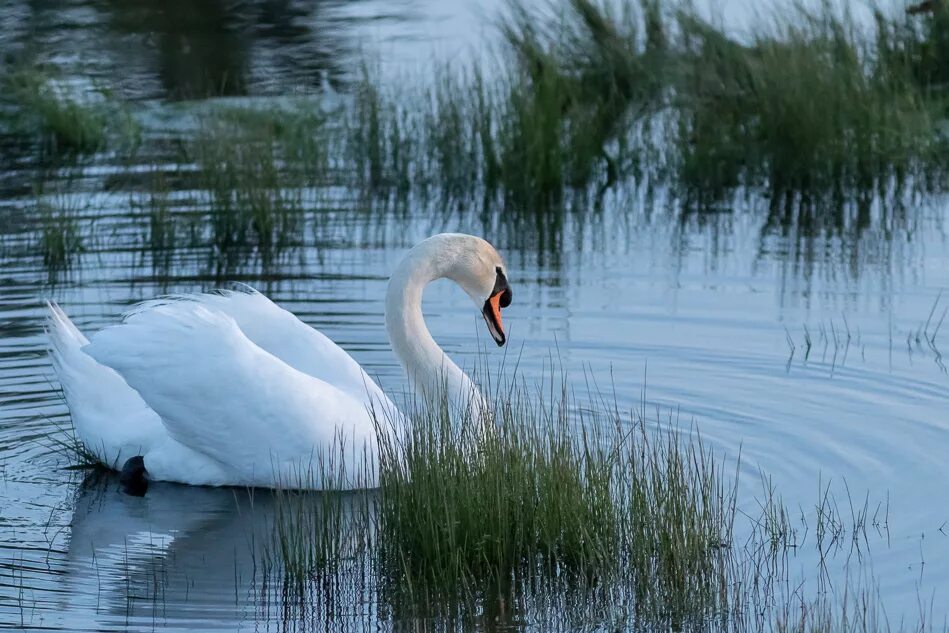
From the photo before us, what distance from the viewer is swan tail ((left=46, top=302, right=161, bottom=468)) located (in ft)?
25.4

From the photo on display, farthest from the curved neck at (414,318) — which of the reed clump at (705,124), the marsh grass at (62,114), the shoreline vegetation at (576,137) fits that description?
the marsh grass at (62,114)

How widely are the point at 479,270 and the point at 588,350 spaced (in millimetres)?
1564

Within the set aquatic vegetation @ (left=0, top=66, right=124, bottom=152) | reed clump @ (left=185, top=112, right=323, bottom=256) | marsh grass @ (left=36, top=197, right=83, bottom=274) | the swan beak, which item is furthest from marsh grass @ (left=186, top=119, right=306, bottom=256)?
the swan beak

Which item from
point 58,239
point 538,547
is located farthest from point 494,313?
point 58,239

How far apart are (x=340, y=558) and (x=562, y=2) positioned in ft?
36.1

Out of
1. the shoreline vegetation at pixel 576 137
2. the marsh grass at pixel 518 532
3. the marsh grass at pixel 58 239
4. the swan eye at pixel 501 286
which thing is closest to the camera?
the marsh grass at pixel 518 532

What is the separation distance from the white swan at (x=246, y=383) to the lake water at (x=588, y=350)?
8.6 inches

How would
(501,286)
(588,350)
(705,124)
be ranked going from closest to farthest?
(501,286) → (588,350) → (705,124)

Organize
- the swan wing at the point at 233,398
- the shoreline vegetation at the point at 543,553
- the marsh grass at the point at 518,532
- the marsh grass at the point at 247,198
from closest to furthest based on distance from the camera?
the shoreline vegetation at the point at 543,553 → the marsh grass at the point at 518,532 → the swan wing at the point at 233,398 → the marsh grass at the point at 247,198

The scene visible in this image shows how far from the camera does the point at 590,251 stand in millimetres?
11727

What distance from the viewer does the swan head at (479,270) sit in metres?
7.99

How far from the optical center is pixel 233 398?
725 cm

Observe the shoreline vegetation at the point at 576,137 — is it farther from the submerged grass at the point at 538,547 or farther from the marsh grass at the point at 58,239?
the submerged grass at the point at 538,547

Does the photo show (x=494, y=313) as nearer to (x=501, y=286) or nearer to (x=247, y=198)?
(x=501, y=286)
